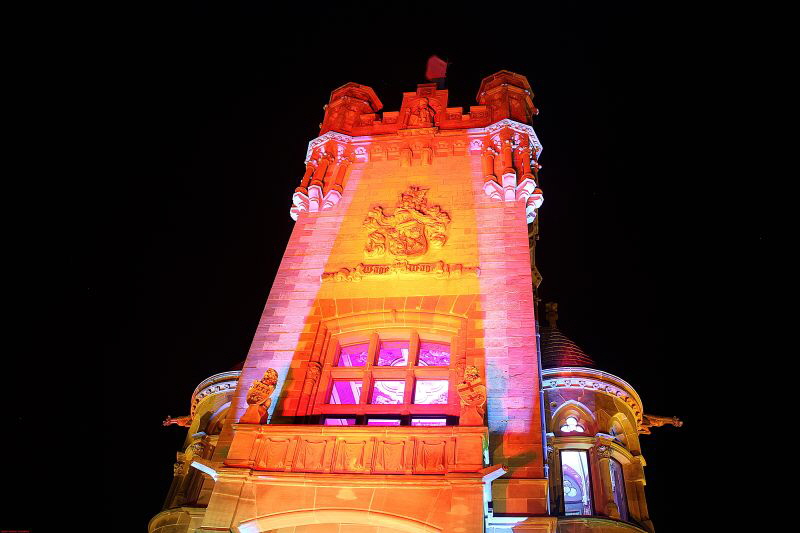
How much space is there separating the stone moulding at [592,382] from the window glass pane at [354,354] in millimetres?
7590

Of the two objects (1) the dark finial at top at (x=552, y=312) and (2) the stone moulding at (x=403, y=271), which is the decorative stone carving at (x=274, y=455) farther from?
(1) the dark finial at top at (x=552, y=312)

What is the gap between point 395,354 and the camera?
1736 centimetres

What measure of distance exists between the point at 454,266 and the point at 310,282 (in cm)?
395

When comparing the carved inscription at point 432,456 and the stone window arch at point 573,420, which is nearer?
the carved inscription at point 432,456

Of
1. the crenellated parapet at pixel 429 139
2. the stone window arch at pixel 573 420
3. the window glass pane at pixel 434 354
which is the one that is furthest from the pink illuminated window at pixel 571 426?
the crenellated parapet at pixel 429 139

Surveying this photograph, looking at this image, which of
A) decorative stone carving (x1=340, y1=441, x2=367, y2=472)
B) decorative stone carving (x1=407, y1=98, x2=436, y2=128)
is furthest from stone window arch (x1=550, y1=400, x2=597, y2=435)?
decorative stone carving (x1=407, y1=98, x2=436, y2=128)

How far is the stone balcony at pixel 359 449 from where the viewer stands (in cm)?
1216

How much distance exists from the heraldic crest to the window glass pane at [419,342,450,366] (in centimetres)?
276

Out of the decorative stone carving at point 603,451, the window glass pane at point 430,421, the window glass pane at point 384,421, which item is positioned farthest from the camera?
the decorative stone carving at point 603,451

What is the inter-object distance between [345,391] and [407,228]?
5128 millimetres

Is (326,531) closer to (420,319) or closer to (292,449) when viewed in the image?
(292,449)

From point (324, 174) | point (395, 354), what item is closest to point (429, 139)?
point (324, 174)

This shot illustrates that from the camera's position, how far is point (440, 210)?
65.3ft

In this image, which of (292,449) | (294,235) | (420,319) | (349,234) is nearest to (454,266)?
(420,319)
